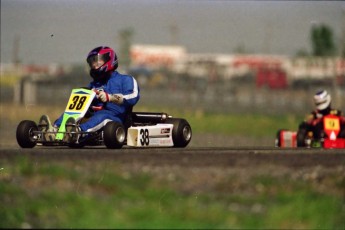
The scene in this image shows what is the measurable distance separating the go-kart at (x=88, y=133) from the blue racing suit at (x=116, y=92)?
14 centimetres

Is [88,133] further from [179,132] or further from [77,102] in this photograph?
[179,132]

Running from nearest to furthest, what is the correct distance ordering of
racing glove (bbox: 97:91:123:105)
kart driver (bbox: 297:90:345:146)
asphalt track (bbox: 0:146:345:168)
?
asphalt track (bbox: 0:146:345:168) < racing glove (bbox: 97:91:123:105) < kart driver (bbox: 297:90:345:146)

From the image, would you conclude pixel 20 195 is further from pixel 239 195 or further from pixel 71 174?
pixel 239 195

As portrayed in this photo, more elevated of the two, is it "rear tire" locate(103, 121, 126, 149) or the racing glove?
the racing glove

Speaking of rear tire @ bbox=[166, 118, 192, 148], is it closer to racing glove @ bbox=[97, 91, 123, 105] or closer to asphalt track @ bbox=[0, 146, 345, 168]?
racing glove @ bbox=[97, 91, 123, 105]

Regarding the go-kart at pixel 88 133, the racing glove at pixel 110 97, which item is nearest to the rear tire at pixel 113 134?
the go-kart at pixel 88 133

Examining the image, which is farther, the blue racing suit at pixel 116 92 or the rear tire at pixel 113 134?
the blue racing suit at pixel 116 92

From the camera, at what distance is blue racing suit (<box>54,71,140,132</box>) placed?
1321 cm

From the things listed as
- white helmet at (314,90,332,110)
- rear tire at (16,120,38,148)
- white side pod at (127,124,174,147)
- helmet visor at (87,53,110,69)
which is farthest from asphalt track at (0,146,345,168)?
white helmet at (314,90,332,110)

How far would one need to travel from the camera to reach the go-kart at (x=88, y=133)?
42.1 ft

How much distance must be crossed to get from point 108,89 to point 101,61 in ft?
1.34

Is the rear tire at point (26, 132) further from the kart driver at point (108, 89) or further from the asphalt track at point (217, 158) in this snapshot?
the asphalt track at point (217, 158)

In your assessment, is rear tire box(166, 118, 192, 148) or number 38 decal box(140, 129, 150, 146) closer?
number 38 decal box(140, 129, 150, 146)

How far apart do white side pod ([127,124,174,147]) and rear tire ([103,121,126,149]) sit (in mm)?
374
